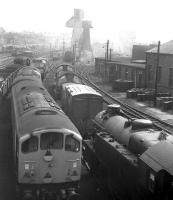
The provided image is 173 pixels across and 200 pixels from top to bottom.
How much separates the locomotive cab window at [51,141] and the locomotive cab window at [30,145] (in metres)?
0.23

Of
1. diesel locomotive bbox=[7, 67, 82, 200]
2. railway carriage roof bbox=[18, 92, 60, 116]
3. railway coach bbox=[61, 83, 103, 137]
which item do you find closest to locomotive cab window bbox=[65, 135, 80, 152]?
diesel locomotive bbox=[7, 67, 82, 200]

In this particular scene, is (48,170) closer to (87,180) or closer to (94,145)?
(87,180)

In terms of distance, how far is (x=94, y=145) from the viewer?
1861cm

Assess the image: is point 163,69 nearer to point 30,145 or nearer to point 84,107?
point 84,107

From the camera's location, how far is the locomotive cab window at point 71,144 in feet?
47.1

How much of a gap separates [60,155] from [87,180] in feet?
12.3

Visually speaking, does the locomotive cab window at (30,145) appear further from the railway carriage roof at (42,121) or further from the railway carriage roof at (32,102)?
the railway carriage roof at (32,102)

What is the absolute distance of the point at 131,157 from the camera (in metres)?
13.6

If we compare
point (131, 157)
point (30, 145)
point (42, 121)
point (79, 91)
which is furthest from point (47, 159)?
point (79, 91)

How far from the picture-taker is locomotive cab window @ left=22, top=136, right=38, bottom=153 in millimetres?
13906

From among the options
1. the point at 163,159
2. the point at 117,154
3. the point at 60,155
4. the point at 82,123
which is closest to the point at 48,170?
the point at 60,155

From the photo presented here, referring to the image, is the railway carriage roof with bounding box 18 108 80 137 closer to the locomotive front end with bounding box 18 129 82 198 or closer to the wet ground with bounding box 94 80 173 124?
the locomotive front end with bounding box 18 129 82 198

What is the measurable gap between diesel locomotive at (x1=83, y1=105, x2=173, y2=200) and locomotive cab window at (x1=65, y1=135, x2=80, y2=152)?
1.63 metres

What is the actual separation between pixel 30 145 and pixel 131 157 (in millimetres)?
3906
